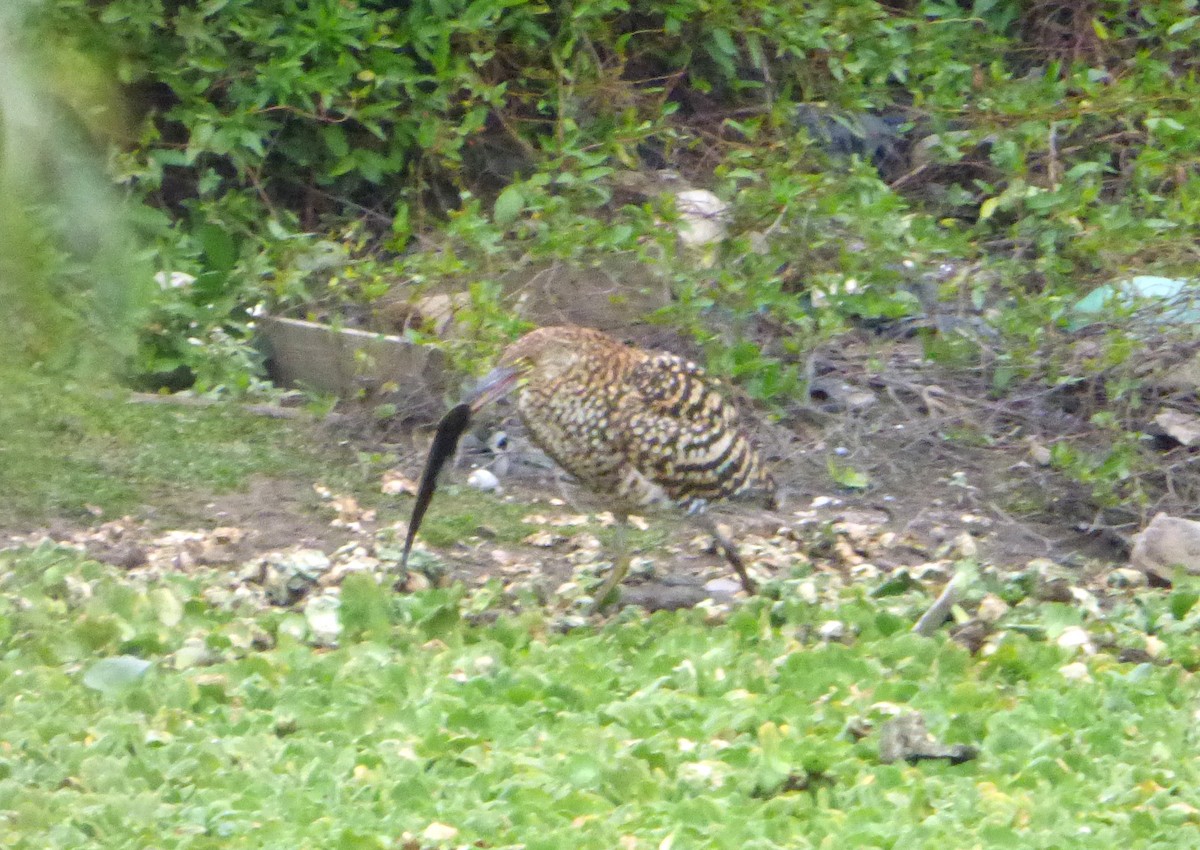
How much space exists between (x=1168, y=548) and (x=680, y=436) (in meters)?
1.66

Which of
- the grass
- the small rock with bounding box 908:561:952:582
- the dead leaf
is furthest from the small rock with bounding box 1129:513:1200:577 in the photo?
the grass

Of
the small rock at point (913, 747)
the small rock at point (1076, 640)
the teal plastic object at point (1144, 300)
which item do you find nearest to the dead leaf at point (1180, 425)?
the teal plastic object at point (1144, 300)

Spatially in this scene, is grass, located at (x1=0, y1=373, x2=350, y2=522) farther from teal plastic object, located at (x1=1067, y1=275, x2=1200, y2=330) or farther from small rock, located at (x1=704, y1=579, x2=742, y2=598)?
teal plastic object, located at (x1=1067, y1=275, x2=1200, y2=330)

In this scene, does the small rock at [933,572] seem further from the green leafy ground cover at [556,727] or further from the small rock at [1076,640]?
the small rock at [1076,640]

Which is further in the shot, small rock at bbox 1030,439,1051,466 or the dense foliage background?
the dense foliage background

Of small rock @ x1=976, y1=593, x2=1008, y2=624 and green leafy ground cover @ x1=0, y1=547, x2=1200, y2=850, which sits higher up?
green leafy ground cover @ x1=0, y1=547, x2=1200, y2=850

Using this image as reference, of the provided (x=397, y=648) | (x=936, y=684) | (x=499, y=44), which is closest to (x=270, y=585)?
(x=397, y=648)

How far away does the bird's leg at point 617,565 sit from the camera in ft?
17.6

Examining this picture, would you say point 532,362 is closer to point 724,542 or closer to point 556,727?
point 724,542

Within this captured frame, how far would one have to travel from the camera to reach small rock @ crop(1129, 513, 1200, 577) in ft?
18.6

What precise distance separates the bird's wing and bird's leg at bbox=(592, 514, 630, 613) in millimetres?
227

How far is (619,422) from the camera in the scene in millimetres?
5426

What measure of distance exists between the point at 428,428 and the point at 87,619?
253cm

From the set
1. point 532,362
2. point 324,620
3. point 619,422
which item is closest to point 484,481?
point 532,362
